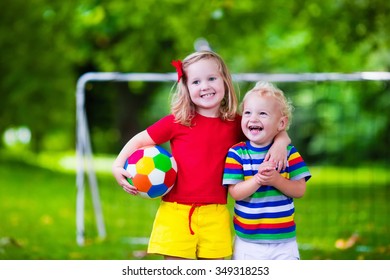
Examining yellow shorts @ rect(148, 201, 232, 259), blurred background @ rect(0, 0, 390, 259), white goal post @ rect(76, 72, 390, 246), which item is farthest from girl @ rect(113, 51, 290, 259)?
blurred background @ rect(0, 0, 390, 259)

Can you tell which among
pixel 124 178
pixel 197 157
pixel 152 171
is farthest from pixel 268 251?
pixel 124 178

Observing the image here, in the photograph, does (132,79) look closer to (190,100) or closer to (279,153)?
(190,100)

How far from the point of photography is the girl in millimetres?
3561

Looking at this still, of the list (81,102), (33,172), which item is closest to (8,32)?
(33,172)

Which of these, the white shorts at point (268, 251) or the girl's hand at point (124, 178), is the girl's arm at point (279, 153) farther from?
the girl's hand at point (124, 178)

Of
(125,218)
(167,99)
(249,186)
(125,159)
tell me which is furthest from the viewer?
(167,99)

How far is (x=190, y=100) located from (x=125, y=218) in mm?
4634

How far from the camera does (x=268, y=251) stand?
11.6 ft

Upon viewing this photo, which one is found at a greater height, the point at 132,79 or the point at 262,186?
the point at 132,79

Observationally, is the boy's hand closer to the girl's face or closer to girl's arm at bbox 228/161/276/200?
girl's arm at bbox 228/161/276/200

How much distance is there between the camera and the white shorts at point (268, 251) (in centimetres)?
354

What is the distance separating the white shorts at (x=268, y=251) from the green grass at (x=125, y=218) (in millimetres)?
2218

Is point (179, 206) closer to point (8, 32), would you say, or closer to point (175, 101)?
point (175, 101)

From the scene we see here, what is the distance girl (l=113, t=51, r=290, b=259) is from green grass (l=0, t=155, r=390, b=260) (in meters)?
2.22
